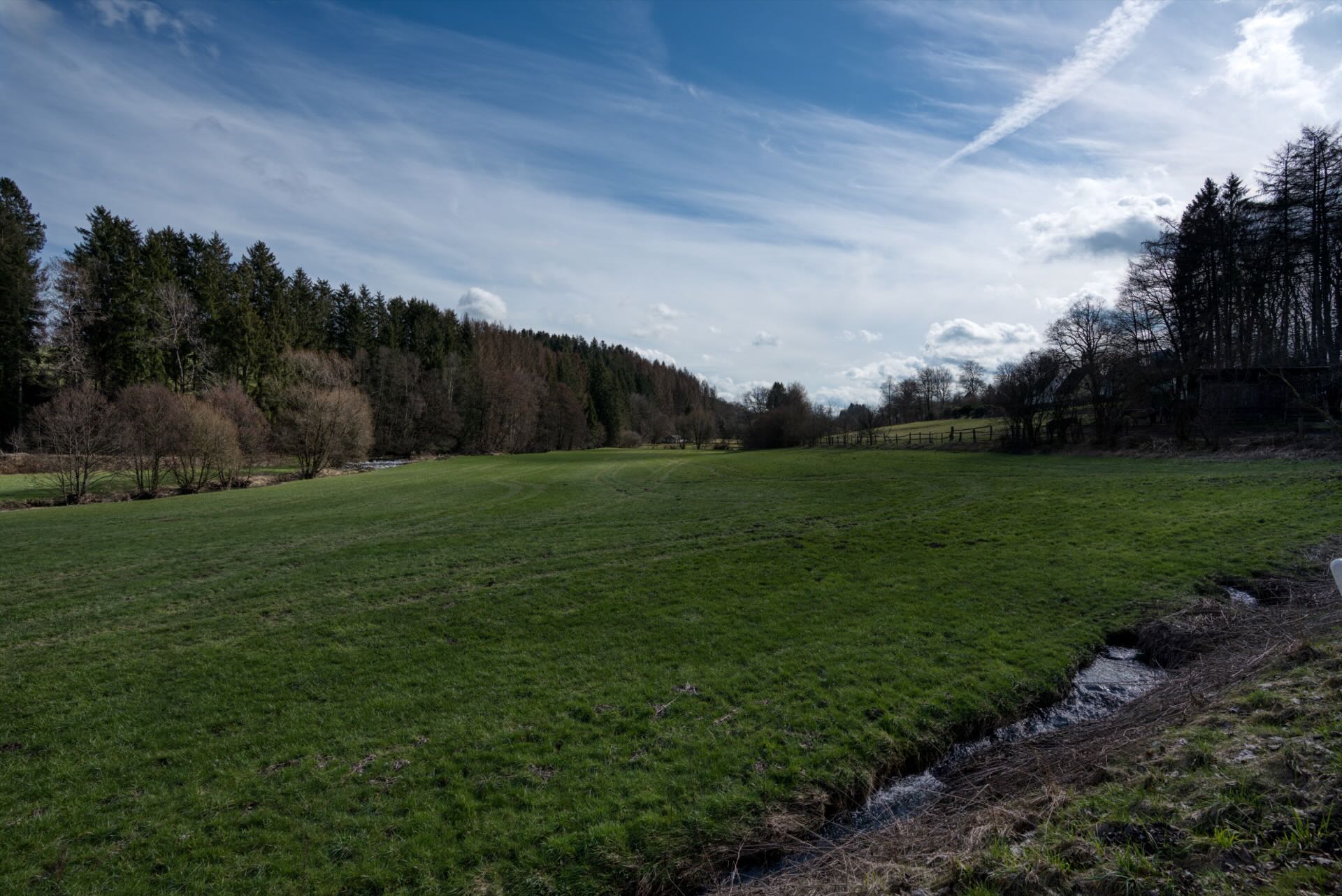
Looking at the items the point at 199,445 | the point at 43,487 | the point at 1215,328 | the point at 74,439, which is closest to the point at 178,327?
the point at 43,487

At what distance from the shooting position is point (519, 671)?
32.8 feet

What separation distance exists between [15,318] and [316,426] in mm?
31473

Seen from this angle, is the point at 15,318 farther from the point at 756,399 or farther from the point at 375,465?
the point at 756,399

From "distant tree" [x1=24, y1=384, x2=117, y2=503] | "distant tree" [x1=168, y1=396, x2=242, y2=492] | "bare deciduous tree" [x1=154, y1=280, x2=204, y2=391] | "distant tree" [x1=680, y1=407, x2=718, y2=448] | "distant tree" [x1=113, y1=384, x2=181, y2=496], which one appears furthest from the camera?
"distant tree" [x1=680, y1=407, x2=718, y2=448]

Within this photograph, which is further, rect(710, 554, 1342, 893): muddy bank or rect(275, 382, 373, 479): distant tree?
rect(275, 382, 373, 479): distant tree

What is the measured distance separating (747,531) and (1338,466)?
27.1 meters

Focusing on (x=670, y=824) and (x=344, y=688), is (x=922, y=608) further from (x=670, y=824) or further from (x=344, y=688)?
(x=344, y=688)

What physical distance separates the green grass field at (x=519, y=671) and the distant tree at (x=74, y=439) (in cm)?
1513

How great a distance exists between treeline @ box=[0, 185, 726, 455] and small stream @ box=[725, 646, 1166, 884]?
55.0 m

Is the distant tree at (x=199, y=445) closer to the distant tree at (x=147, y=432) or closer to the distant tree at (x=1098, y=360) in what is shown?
the distant tree at (x=147, y=432)

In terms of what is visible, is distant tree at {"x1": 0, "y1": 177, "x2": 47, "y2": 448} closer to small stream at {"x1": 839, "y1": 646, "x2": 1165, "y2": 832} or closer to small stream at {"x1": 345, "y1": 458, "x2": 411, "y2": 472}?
small stream at {"x1": 345, "y1": 458, "x2": 411, "y2": 472}

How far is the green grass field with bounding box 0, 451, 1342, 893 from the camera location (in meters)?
6.05

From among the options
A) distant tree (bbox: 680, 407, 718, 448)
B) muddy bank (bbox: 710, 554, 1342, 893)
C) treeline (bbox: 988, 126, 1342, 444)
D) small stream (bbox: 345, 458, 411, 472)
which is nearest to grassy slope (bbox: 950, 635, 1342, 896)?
muddy bank (bbox: 710, 554, 1342, 893)

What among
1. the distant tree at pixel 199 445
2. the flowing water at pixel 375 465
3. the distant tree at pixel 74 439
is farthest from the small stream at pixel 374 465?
the distant tree at pixel 74 439
